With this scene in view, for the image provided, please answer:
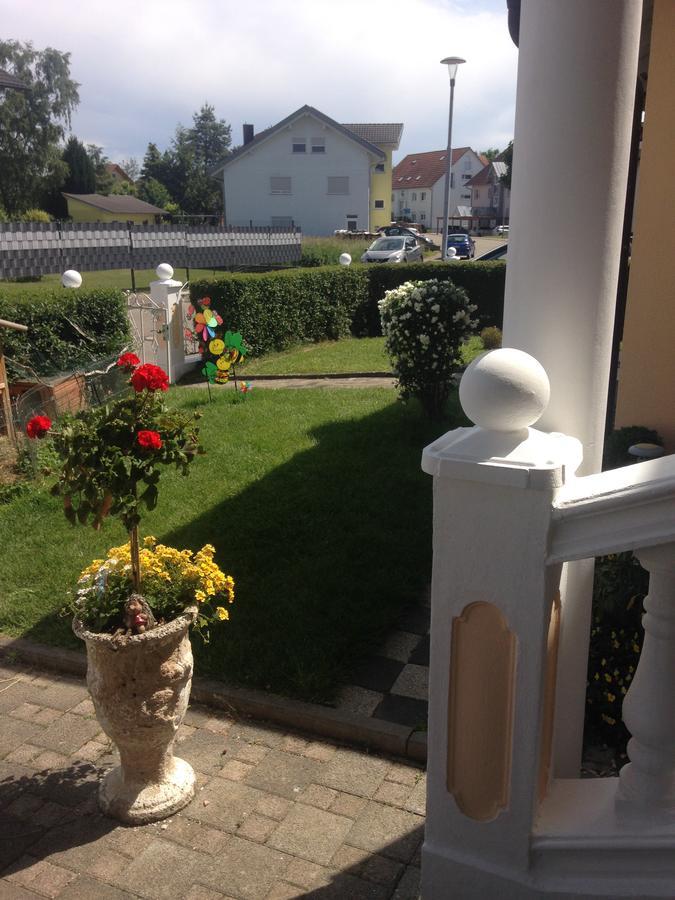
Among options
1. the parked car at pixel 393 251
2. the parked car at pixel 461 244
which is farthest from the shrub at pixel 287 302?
the parked car at pixel 461 244

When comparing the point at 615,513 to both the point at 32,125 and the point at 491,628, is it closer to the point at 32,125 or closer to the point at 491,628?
the point at 491,628

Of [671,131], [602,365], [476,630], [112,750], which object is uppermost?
[671,131]

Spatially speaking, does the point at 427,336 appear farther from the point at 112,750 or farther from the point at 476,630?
the point at 476,630

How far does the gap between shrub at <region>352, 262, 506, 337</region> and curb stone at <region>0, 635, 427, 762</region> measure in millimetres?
13827

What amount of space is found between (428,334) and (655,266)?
11.8ft

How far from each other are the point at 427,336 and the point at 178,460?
223 inches

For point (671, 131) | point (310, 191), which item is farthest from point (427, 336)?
point (310, 191)

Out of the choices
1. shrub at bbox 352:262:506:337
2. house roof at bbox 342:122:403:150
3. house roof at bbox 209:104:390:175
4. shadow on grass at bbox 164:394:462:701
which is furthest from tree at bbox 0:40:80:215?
shadow on grass at bbox 164:394:462:701

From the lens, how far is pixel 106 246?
65.6 ft

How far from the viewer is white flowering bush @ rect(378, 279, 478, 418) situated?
843 cm

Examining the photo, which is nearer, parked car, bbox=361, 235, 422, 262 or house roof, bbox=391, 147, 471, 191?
parked car, bbox=361, 235, 422, 262

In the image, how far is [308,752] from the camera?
3.48 meters

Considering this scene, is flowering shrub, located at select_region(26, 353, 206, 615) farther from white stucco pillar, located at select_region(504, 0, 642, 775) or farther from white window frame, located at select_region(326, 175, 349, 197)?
white window frame, located at select_region(326, 175, 349, 197)

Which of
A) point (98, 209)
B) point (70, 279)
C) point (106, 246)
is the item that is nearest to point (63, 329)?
point (70, 279)
